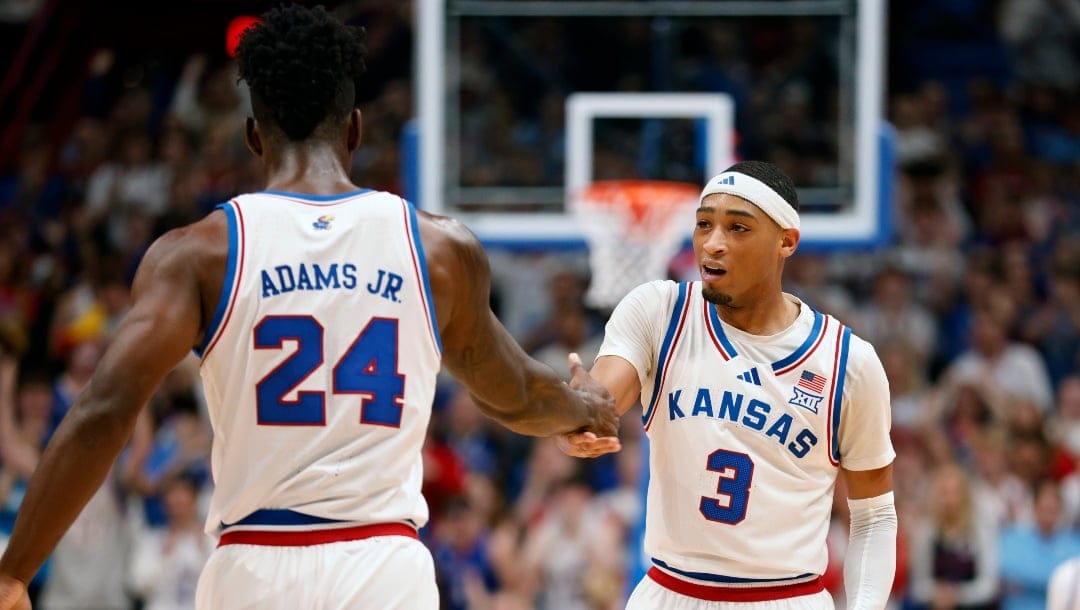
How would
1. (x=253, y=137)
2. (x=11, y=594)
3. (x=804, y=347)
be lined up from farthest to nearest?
(x=804, y=347) → (x=253, y=137) → (x=11, y=594)

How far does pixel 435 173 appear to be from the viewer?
9.64 metres

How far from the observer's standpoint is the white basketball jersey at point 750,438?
A: 513 cm

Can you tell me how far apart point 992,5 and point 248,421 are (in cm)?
1305

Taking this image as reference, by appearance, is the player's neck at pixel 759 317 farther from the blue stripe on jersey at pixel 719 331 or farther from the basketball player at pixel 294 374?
the basketball player at pixel 294 374

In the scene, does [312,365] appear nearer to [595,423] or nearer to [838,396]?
[595,423]

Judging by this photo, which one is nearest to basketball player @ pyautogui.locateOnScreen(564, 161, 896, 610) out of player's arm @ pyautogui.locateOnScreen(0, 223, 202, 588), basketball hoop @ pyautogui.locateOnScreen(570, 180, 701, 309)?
player's arm @ pyautogui.locateOnScreen(0, 223, 202, 588)

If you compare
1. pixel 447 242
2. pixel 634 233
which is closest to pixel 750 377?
pixel 447 242

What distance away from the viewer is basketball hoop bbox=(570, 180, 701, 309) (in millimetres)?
9156

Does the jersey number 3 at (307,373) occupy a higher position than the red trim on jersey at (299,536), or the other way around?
the jersey number 3 at (307,373)

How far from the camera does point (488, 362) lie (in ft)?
15.7

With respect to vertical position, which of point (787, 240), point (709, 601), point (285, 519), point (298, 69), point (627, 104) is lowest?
point (709, 601)

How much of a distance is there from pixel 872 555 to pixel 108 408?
8.74 feet

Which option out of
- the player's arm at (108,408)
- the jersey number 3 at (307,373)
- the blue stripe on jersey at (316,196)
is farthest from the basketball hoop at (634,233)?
the player's arm at (108,408)

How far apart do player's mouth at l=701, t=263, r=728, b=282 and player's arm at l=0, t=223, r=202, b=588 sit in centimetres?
182
